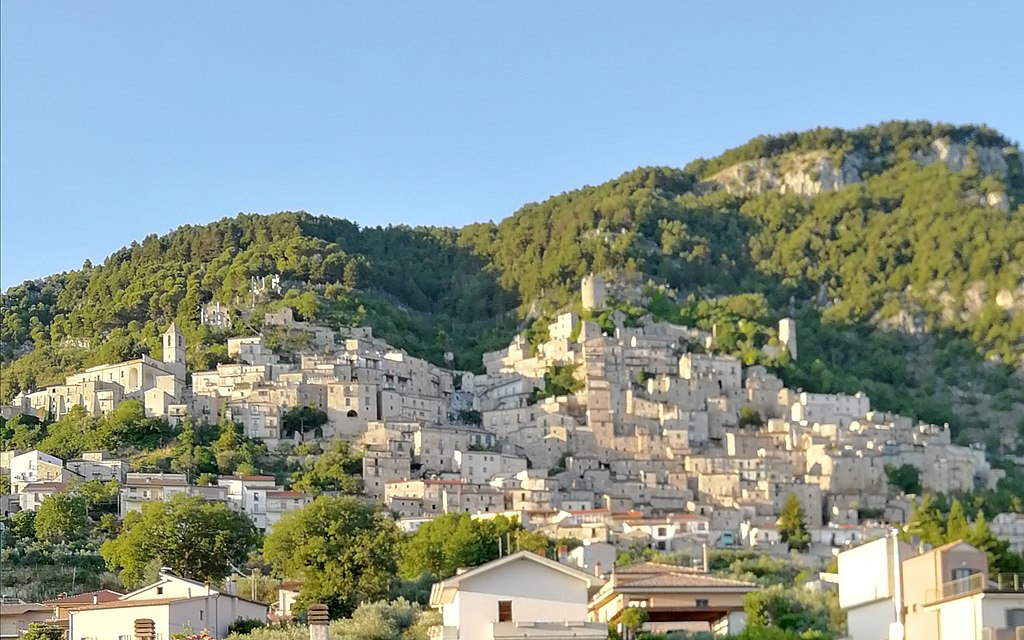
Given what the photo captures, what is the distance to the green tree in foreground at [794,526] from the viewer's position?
7956 cm

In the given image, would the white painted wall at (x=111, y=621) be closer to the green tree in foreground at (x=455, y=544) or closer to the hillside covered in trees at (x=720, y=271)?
the green tree in foreground at (x=455, y=544)

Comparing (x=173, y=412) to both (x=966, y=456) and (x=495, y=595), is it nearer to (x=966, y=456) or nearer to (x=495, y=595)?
(x=966, y=456)

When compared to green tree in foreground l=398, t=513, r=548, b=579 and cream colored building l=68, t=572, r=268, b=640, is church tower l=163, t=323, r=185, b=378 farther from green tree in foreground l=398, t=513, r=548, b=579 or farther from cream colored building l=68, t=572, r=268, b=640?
cream colored building l=68, t=572, r=268, b=640

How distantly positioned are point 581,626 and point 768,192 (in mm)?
130239

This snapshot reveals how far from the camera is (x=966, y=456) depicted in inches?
3903

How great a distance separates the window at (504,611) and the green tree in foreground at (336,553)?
54.2 feet

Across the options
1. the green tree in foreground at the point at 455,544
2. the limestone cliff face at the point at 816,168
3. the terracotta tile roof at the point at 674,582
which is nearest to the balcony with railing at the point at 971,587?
the terracotta tile roof at the point at 674,582

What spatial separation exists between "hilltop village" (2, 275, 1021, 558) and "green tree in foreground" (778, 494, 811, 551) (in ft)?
1.81

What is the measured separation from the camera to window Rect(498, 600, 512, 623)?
101 ft

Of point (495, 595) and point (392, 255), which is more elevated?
point (392, 255)

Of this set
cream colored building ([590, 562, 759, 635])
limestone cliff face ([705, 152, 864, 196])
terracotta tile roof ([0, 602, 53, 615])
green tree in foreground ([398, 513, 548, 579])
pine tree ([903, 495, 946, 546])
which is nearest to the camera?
cream colored building ([590, 562, 759, 635])

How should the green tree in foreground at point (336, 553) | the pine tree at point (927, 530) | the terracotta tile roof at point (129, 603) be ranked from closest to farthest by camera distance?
the terracotta tile roof at point (129, 603) → the pine tree at point (927, 530) → the green tree in foreground at point (336, 553)

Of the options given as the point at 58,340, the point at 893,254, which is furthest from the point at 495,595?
the point at 893,254

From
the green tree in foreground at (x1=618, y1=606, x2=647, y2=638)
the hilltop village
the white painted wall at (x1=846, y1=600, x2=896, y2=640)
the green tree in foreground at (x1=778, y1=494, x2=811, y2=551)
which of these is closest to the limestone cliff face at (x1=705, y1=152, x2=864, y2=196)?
the hilltop village
